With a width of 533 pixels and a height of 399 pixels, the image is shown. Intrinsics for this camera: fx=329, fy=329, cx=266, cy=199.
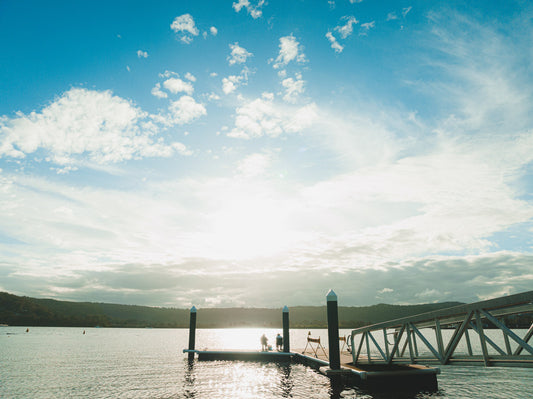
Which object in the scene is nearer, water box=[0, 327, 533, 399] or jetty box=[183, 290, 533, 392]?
jetty box=[183, 290, 533, 392]

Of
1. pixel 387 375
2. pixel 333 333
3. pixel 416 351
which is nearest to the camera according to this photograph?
pixel 416 351

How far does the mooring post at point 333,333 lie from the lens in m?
19.3

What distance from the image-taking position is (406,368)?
19031 mm

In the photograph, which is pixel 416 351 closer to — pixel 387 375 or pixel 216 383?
pixel 387 375

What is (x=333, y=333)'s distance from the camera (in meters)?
19.8

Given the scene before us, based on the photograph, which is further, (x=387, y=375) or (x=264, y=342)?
(x=264, y=342)

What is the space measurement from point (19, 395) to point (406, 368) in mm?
23819

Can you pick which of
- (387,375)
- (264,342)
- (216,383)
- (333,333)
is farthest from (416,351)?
(264,342)

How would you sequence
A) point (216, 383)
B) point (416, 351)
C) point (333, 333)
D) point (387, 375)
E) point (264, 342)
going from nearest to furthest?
point (416, 351), point (387, 375), point (333, 333), point (216, 383), point (264, 342)

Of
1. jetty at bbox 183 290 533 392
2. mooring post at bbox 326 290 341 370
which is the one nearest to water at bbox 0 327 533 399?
jetty at bbox 183 290 533 392

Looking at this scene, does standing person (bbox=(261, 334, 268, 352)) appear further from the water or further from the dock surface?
the dock surface

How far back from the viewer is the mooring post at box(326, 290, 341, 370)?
19344mm

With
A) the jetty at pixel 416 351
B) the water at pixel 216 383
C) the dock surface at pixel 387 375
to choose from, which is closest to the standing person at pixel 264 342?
the jetty at pixel 416 351

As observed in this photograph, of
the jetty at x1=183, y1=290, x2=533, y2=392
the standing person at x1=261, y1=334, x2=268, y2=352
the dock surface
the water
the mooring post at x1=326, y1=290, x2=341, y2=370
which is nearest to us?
the jetty at x1=183, y1=290, x2=533, y2=392
